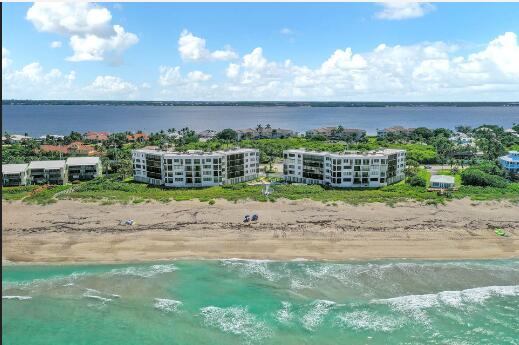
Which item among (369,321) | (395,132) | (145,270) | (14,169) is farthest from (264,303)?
(395,132)

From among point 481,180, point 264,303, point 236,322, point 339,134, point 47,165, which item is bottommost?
point 236,322

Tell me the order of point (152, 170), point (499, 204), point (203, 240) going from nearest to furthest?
point (203, 240)
point (499, 204)
point (152, 170)

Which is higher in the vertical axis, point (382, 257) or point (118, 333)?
point (382, 257)

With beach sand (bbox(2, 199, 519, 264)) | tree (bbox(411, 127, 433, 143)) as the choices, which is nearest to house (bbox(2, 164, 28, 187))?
beach sand (bbox(2, 199, 519, 264))

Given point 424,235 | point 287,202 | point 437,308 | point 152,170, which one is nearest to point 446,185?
point 424,235

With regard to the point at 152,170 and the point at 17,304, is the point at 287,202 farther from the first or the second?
the point at 17,304

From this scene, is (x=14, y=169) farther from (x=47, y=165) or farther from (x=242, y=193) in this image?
(x=242, y=193)
